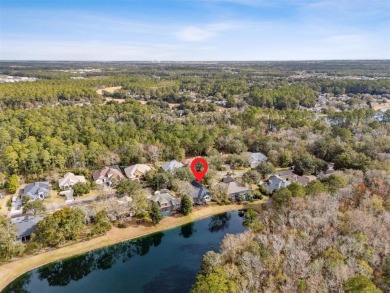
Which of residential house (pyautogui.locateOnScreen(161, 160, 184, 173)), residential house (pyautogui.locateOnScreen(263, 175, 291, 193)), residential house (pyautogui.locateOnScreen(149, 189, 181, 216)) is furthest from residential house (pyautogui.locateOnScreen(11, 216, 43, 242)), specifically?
residential house (pyautogui.locateOnScreen(263, 175, 291, 193))

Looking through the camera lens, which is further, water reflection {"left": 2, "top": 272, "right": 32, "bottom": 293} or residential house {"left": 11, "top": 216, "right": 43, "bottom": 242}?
residential house {"left": 11, "top": 216, "right": 43, "bottom": 242}

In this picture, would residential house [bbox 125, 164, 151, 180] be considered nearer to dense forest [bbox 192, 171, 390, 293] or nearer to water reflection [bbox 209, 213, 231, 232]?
water reflection [bbox 209, 213, 231, 232]

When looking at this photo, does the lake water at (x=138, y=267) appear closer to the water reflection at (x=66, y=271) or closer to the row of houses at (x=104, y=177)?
the water reflection at (x=66, y=271)

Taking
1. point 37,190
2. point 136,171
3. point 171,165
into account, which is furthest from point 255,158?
point 37,190

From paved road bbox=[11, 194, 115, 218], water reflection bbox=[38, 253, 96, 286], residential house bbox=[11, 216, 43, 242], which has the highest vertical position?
residential house bbox=[11, 216, 43, 242]

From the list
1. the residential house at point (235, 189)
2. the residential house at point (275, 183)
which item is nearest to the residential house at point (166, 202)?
the residential house at point (235, 189)

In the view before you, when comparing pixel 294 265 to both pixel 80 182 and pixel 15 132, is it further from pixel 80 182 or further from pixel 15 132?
pixel 15 132
